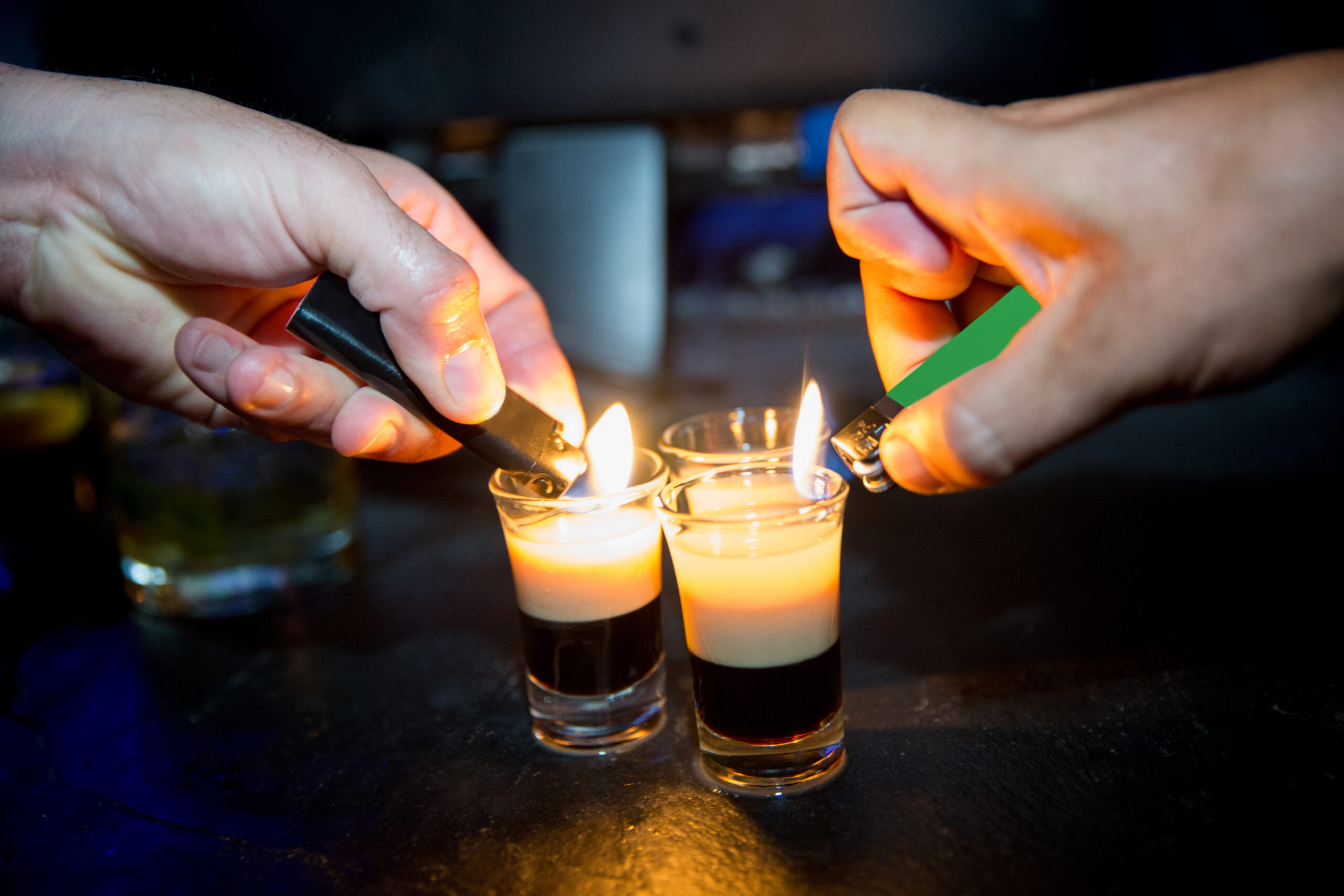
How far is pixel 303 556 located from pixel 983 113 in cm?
106

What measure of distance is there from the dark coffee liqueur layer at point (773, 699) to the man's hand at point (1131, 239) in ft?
0.66

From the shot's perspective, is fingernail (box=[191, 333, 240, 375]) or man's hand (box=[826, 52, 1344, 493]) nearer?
man's hand (box=[826, 52, 1344, 493])

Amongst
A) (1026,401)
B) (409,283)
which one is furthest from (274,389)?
(1026,401)

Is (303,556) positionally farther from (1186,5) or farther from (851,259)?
(1186,5)

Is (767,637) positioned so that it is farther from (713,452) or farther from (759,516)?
(713,452)

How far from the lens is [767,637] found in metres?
0.82

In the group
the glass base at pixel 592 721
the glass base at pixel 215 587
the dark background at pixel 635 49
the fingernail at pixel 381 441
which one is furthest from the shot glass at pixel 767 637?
the dark background at pixel 635 49

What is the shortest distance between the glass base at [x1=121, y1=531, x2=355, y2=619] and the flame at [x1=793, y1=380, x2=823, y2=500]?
2.52 feet

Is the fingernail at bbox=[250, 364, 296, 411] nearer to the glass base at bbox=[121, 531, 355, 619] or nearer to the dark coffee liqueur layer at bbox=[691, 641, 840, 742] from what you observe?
the glass base at bbox=[121, 531, 355, 619]

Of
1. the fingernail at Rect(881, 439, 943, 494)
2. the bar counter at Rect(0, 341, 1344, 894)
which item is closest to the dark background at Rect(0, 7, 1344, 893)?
the bar counter at Rect(0, 341, 1344, 894)

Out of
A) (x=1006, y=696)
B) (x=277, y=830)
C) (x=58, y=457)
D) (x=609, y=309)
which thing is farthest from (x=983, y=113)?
(x=58, y=457)

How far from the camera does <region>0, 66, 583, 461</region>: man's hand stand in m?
0.87

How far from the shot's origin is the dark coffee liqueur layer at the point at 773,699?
817mm

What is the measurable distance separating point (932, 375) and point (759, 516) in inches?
8.7
